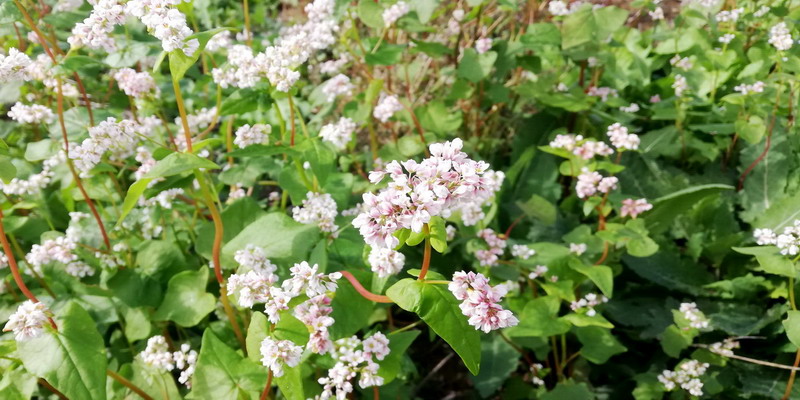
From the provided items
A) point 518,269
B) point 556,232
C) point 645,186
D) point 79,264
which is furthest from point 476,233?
point 79,264

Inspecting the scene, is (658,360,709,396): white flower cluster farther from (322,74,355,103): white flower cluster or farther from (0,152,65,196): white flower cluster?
(0,152,65,196): white flower cluster

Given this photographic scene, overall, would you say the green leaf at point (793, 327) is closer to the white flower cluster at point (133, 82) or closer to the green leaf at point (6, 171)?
the green leaf at point (6, 171)

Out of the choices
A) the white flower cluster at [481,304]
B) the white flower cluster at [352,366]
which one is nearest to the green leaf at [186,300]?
the white flower cluster at [352,366]

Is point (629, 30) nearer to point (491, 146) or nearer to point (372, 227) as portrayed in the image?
point (491, 146)

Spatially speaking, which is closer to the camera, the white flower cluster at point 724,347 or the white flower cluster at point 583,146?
the white flower cluster at point 724,347

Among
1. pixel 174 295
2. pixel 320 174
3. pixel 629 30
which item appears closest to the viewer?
pixel 320 174

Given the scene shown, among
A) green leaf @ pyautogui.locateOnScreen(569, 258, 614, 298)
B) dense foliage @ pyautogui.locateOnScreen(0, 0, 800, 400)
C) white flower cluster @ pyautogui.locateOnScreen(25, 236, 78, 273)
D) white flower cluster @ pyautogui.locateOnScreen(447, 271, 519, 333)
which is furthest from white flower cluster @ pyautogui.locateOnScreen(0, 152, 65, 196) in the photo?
green leaf @ pyautogui.locateOnScreen(569, 258, 614, 298)

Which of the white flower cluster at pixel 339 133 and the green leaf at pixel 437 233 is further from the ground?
the green leaf at pixel 437 233
